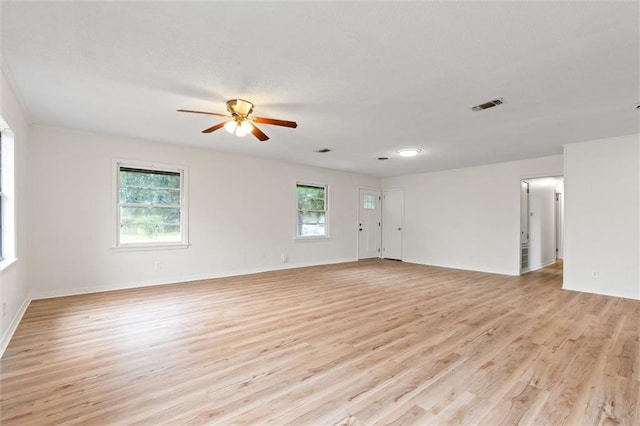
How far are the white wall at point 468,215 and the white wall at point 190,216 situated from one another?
1.99m

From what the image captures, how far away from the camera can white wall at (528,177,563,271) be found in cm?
697

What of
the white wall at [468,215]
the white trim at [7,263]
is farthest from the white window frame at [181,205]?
the white wall at [468,215]

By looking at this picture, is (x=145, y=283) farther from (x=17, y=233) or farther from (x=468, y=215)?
(x=468, y=215)

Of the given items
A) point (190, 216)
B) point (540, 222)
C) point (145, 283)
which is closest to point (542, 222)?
point (540, 222)

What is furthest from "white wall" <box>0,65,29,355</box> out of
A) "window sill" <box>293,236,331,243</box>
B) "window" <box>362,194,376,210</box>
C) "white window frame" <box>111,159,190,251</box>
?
"window" <box>362,194,376,210</box>

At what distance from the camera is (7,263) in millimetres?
2938

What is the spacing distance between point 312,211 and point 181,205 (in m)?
3.03

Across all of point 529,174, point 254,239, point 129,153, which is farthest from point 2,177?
point 529,174

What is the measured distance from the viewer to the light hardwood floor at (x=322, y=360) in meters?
1.81

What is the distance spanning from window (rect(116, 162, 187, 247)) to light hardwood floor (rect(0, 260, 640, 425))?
1024 mm

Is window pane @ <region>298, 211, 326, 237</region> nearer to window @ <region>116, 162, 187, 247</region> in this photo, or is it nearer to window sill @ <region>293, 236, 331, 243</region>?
window sill @ <region>293, 236, 331, 243</region>

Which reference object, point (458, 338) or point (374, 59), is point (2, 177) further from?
point (458, 338)

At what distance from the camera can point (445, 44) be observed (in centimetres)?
220

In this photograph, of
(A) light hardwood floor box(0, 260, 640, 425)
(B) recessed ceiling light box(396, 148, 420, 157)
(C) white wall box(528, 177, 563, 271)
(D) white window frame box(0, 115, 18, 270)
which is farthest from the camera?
(C) white wall box(528, 177, 563, 271)
